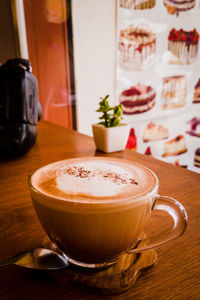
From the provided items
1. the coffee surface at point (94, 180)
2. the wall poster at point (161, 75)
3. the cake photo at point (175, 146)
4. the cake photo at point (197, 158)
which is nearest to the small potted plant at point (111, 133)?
the coffee surface at point (94, 180)

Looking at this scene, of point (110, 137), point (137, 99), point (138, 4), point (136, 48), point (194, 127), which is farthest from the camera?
point (194, 127)

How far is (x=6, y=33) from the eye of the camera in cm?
155

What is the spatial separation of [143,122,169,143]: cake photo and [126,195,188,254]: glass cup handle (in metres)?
2.10

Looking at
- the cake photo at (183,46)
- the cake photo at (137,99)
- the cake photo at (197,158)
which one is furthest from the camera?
the cake photo at (197,158)

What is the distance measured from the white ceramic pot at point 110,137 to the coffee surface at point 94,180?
0.29m

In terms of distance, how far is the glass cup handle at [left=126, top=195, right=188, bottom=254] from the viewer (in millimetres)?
251

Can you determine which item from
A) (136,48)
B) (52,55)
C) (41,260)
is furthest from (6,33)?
(41,260)

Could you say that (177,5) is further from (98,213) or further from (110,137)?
(98,213)

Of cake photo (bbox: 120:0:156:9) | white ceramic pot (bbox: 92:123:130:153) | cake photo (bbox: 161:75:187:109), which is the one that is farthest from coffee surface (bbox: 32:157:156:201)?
cake photo (bbox: 161:75:187:109)

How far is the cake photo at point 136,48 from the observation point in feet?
6.22

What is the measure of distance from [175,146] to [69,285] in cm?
257

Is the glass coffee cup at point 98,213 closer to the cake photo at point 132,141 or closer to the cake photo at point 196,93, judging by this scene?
the cake photo at point 132,141

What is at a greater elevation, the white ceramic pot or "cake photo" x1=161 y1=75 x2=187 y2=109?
the white ceramic pot

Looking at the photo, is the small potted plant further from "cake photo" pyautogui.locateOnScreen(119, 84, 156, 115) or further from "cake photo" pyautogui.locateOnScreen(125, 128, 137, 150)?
"cake photo" pyautogui.locateOnScreen(125, 128, 137, 150)
